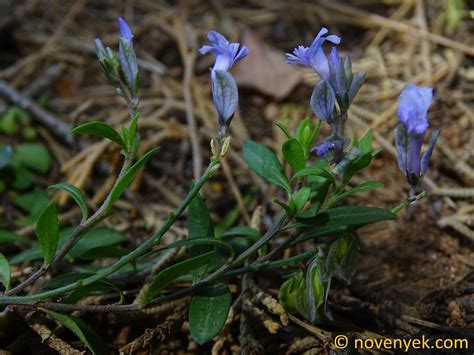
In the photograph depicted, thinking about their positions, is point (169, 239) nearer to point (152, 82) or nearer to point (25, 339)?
point (25, 339)

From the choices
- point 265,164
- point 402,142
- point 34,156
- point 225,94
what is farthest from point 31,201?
point 402,142

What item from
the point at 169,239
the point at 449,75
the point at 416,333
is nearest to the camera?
the point at 416,333

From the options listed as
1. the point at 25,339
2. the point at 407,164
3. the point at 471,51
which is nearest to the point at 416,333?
the point at 407,164

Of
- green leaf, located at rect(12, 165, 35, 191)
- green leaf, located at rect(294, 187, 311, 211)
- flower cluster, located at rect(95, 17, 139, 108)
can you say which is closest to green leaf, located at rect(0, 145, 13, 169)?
green leaf, located at rect(12, 165, 35, 191)

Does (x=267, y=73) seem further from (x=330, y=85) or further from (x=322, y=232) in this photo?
(x=330, y=85)

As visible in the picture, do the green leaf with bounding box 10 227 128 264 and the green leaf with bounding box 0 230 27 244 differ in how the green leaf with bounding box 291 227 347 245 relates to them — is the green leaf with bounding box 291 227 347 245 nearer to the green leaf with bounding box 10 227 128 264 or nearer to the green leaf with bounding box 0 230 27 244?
the green leaf with bounding box 10 227 128 264

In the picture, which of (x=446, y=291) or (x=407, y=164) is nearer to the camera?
(x=407, y=164)
